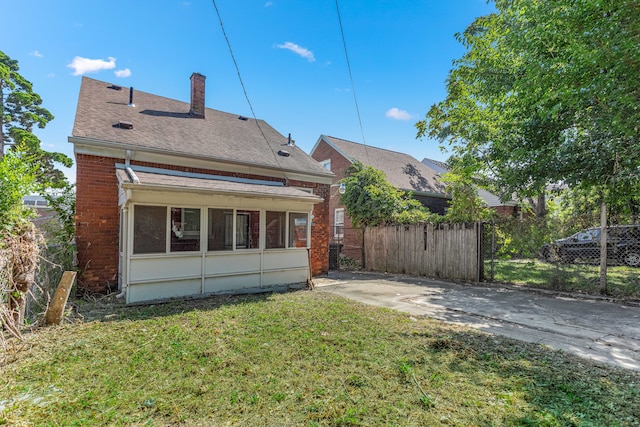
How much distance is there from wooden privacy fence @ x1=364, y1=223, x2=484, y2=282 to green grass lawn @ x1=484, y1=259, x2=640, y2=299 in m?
0.65

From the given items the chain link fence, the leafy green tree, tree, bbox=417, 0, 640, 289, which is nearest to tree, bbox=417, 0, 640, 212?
tree, bbox=417, 0, 640, 289

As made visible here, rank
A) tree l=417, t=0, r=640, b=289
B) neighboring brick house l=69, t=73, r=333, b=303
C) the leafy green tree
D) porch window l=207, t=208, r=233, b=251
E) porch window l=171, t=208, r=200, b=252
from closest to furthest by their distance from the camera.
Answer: the leafy green tree → tree l=417, t=0, r=640, b=289 → neighboring brick house l=69, t=73, r=333, b=303 → porch window l=171, t=208, r=200, b=252 → porch window l=207, t=208, r=233, b=251

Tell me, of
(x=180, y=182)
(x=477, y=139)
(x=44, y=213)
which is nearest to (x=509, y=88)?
(x=477, y=139)

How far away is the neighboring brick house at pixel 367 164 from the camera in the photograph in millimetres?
17969

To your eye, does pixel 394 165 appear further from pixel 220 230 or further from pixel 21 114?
pixel 21 114

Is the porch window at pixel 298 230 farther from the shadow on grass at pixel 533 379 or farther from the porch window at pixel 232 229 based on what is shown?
the shadow on grass at pixel 533 379

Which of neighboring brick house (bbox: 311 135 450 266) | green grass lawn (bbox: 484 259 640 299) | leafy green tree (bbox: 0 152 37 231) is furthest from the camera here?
neighboring brick house (bbox: 311 135 450 266)

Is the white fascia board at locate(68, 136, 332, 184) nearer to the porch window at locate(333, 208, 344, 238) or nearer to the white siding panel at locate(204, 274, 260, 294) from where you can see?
the white siding panel at locate(204, 274, 260, 294)

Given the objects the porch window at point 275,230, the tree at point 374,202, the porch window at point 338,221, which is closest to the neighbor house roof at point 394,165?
the porch window at point 338,221

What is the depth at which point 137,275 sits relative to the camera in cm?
645

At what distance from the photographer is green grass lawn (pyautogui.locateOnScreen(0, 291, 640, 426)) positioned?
2.65 m

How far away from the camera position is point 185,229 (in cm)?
727

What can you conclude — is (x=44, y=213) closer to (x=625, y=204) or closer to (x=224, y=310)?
(x=224, y=310)

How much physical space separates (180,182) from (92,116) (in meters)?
3.95
